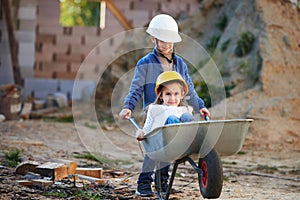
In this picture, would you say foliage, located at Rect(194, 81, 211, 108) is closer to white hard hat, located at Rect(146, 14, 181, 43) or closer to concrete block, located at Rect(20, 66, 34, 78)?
white hard hat, located at Rect(146, 14, 181, 43)

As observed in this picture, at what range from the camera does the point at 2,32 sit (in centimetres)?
1246

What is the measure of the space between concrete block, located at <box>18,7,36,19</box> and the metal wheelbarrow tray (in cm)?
998

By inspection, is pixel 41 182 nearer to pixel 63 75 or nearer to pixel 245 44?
pixel 245 44

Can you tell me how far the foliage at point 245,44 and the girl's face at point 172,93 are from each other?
5.56 metres

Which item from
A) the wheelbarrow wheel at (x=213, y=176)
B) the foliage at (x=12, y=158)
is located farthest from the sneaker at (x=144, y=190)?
the foliage at (x=12, y=158)

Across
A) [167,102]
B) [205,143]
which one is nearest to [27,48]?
[167,102]

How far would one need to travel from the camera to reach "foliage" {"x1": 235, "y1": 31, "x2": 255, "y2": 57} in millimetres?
9227

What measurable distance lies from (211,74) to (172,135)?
5909mm

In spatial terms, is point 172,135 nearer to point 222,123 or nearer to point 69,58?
point 222,123

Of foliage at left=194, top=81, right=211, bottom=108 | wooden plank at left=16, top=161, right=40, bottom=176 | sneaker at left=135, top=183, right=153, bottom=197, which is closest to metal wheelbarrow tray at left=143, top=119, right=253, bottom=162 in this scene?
sneaker at left=135, top=183, right=153, bottom=197

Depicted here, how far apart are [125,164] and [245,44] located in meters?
3.92

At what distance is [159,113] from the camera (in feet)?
12.5

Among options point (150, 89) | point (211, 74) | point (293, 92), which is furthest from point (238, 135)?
point (211, 74)

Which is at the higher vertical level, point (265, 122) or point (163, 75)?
point (163, 75)
